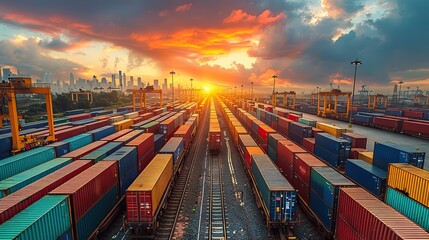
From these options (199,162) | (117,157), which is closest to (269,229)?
(117,157)

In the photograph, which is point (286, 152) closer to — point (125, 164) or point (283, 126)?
point (125, 164)

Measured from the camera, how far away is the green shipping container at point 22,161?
21.7m

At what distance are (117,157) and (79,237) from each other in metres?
8.55

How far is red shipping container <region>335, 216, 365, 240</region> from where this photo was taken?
14.2m

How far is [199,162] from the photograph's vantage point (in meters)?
39.6

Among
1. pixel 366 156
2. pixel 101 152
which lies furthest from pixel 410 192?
pixel 101 152

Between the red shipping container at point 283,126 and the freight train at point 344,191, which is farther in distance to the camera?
the red shipping container at point 283,126

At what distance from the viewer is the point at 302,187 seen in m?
23.0

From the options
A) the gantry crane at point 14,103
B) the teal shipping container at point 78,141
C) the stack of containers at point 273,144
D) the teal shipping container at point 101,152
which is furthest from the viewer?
the stack of containers at point 273,144

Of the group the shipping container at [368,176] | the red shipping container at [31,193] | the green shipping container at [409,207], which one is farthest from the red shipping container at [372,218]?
the red shipping container at [31,193]

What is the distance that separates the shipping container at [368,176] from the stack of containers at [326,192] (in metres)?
4.55

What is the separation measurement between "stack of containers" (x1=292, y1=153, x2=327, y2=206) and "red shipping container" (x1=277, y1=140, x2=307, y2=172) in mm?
1276

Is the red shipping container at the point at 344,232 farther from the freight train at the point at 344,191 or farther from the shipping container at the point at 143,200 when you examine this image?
the shipping container at the point at 143,200

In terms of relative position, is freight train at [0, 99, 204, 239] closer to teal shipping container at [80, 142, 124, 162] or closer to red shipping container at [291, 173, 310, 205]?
teal shipping container at [80, 142, 124, 162]
